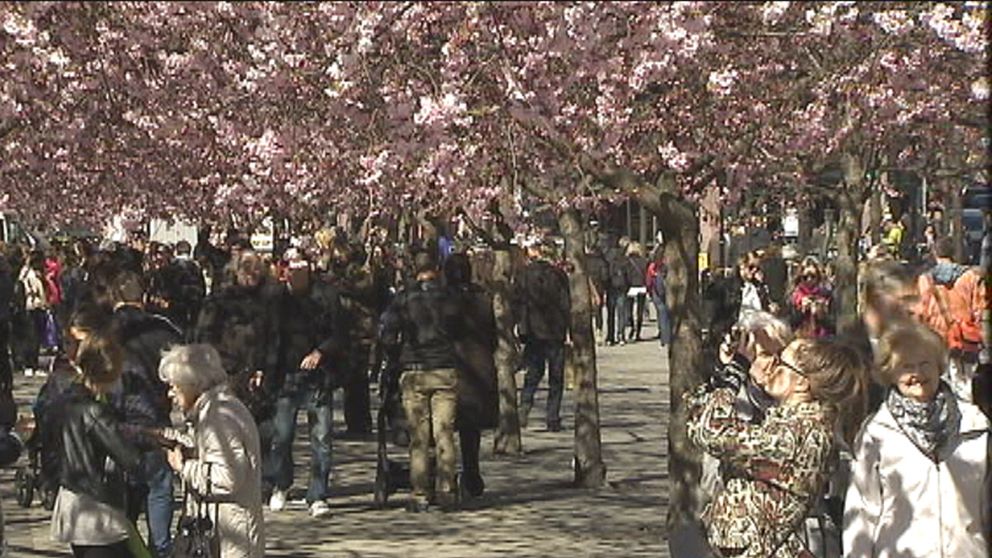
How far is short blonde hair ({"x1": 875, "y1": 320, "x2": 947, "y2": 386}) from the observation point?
7059 mm

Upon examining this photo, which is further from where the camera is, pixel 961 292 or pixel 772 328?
→ pixel 961 292

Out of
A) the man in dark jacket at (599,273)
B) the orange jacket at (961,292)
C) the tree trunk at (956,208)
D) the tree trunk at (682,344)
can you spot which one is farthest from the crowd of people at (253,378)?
the tree trunk at (956,208)

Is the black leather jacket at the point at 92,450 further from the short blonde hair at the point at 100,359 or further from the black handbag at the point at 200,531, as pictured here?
the black handbag at the point at 200,531

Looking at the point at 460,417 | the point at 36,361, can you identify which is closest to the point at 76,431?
the point at 460,417

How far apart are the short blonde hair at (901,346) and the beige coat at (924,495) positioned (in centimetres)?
13

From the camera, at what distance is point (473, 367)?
1452cm

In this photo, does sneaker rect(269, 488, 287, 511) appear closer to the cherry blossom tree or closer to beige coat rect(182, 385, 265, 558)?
the cherry blossom tree

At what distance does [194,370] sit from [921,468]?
3.40 m

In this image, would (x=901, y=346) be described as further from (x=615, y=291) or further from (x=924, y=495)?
(x=615, y=291)

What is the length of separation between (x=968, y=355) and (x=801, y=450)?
827 centimetres

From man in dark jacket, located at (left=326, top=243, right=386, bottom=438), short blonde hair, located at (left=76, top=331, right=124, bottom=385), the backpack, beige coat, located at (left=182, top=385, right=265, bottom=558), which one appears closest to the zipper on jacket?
beige coat, located at (left=182, top=385, right=265, bottom=558)

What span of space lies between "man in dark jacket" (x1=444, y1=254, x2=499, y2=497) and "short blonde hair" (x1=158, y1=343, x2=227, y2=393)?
524 centimetres

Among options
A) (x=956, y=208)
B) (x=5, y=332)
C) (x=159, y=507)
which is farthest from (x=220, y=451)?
(x=956, y=208)

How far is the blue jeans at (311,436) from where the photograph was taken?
14250mm
